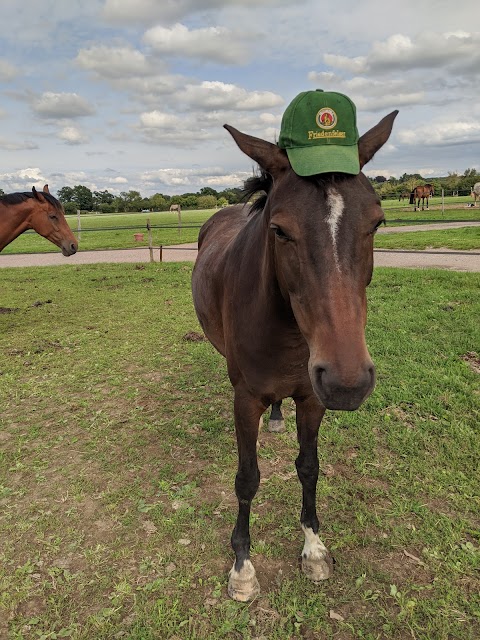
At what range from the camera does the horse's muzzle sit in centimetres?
146

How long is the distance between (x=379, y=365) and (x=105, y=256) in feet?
49.8

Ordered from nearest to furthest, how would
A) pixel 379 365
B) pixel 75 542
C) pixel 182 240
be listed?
pixel 75 542 → pixel 379 365 → pixel 182 240

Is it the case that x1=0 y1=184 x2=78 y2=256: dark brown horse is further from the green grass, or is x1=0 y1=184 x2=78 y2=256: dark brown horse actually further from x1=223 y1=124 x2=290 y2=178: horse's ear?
the green grass

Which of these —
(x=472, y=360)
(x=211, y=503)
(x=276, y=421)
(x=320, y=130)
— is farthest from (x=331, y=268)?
(x=472, y=360)

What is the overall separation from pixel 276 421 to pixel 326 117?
121 inches

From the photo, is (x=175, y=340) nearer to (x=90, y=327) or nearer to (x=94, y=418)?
(x=90, y=327)

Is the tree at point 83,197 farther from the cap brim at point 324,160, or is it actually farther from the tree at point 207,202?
the cap brim at point 324,160

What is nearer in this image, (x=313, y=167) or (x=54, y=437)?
(x=313, y=167)

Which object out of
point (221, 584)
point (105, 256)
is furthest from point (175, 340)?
point (105, 256)

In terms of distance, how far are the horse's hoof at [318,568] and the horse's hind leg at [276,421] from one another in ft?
5.23

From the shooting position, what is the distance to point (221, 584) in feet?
8.34

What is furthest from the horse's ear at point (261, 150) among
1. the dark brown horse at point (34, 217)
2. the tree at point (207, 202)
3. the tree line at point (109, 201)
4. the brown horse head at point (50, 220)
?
the tree line at point (109, 201)

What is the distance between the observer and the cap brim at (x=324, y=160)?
1.64 meters

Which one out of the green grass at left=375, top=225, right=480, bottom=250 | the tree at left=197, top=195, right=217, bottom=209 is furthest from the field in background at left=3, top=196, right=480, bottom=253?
the tree at left=197, top=195, right=217, bottom=209
